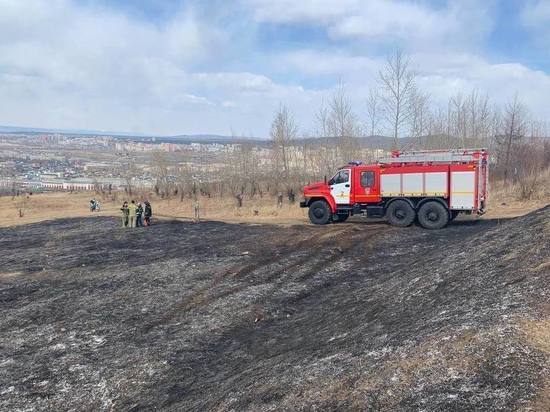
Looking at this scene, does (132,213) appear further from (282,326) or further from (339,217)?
(282,326)

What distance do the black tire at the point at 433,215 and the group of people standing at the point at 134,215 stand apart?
12816mm

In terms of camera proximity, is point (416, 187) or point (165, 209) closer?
point (416, 187)

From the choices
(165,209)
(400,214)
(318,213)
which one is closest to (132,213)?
(318,213)

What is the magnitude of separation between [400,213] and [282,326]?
36.6 feet

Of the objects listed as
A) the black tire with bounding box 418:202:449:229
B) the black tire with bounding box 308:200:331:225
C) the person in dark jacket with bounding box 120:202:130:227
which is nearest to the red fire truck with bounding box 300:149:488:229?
the black tire with bounding box 418:202:449:229

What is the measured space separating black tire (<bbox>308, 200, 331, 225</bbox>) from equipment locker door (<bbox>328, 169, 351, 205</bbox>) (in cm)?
61

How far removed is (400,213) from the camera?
20562mm

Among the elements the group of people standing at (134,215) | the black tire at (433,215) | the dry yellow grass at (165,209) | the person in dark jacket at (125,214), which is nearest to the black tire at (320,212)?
the dry yellow grass at (165,209)

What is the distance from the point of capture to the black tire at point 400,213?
66.9ft

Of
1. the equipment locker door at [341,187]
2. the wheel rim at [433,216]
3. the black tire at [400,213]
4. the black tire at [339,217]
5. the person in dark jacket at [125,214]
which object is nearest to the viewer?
the wheel rim at [433,216]

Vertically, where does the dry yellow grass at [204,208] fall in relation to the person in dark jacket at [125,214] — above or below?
below

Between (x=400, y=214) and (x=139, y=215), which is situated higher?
(x=400, y=214)

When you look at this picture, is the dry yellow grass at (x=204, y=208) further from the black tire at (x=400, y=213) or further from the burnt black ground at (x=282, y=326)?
the burnt black ground at (x=282, y=326)

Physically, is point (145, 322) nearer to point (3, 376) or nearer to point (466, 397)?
point (3, 376)
